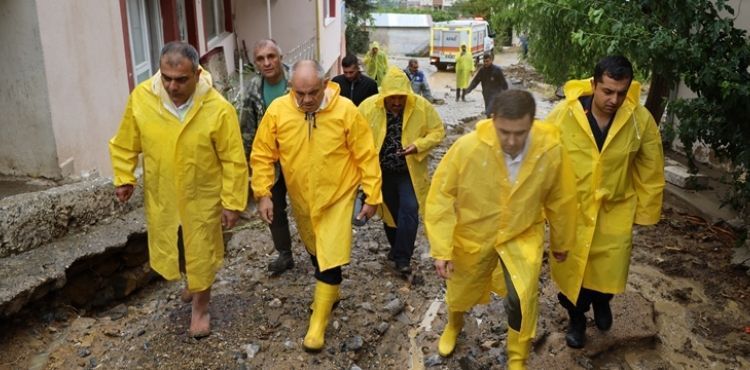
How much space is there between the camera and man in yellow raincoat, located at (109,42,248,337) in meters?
3.53

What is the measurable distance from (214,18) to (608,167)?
9.37 meters

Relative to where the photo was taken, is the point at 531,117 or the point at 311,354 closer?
the point at 531,117

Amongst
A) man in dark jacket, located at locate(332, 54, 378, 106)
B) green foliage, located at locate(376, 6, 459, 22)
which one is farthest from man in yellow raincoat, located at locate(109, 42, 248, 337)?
green foliage, located at locate(376, 6, 459, 22)

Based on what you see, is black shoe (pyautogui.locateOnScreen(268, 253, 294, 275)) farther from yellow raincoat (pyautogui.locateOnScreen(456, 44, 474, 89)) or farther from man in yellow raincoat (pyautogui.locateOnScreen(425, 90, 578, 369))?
yellow raincoat (pyautogui.locateOnScreen(456, 44, 474, 89))

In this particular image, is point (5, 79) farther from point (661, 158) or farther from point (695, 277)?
point (695, 277)

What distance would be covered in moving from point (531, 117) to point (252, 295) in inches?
95.6

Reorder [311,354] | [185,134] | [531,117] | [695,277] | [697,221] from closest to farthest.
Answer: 1. [531,117]
2. [185,134]
3. [311,354]
4. [695,277]
5. [697,221]

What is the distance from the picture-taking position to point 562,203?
3.32m

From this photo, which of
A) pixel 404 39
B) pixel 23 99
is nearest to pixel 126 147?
pixel 23 99

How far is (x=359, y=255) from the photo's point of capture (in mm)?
5617

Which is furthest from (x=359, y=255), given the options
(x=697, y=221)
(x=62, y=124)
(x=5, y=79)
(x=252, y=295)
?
(x=697, y=221)

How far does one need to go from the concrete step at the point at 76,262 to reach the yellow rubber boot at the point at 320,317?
161 centimetres

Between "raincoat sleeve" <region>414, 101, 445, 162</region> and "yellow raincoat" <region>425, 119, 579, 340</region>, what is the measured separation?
1.49 meters

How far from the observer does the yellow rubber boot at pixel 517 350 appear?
3355 millimetres
